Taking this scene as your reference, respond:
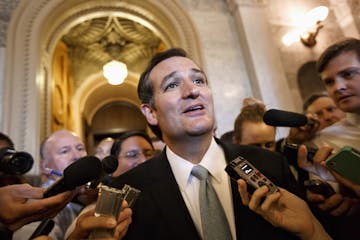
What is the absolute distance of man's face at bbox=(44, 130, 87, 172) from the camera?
99.9 inches

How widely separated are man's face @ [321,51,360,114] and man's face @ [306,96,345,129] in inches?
38.9

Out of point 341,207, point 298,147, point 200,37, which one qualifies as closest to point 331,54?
point 298,147

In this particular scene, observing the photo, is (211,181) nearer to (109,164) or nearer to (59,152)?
(109,164)

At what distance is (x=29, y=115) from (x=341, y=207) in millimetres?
3648

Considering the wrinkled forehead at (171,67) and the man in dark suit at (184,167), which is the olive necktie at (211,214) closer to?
the man in dark suit at (184,167)

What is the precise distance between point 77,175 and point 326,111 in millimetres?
2342

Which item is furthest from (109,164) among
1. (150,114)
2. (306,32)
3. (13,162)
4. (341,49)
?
(306,32)

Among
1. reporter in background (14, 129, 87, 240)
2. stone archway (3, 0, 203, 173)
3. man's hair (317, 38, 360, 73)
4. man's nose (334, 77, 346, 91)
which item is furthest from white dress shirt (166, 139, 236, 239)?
stone archway (3, 0, 203, 173)

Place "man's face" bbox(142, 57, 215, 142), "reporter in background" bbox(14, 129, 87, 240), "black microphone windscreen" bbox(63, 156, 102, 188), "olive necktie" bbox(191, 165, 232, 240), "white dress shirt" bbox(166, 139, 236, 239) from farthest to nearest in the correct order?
1. "reporter in background" bbox(14, 129, 87, 240)
2. "man's face" bbox(142, 57, 215, 142)
3. "white dress shirt" bbox(166, 139, 236, 239)
4. "olive necktie" bbox(191, 165, 232, 240)
5. "black microphone windscreen" bbox(63, 156, 102, 188)

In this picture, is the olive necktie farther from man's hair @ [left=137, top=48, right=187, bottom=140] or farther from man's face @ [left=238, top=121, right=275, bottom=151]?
man's face @ [left=238, top=121, right=275, bottom=151]

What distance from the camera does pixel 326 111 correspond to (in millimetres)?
2584

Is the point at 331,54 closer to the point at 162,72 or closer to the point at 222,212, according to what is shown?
the point at 162,72

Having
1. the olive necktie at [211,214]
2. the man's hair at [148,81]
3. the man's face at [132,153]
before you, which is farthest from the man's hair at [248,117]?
the olive necktie at [211,214]

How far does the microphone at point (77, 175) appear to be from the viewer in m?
0.90
